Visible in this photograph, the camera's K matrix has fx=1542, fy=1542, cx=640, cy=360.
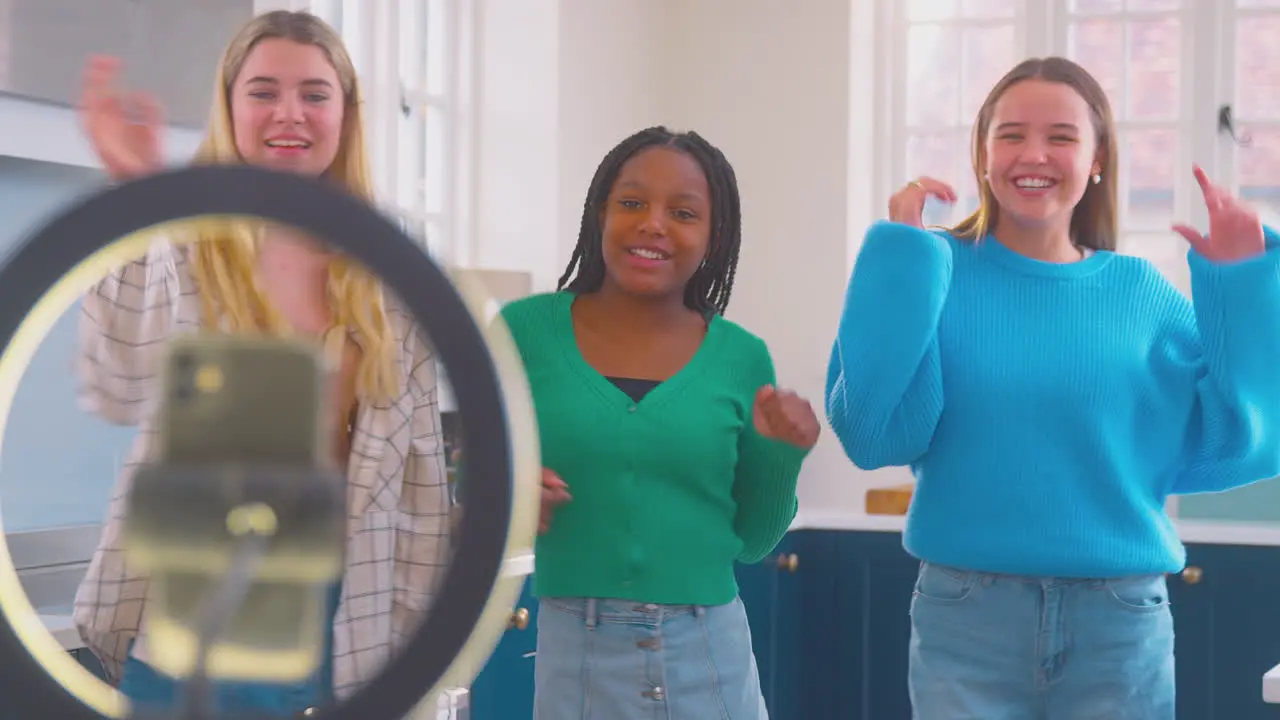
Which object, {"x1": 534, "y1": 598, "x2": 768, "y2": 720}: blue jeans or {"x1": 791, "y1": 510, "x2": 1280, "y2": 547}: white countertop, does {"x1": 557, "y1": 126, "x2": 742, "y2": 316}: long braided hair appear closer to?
{"x1": 534, "y1": 598, "x2": 768, "y2": 720}: blue jeans

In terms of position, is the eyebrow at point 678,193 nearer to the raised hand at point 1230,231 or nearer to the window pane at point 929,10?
the raised hand at point 1230,231

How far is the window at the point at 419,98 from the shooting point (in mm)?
3422

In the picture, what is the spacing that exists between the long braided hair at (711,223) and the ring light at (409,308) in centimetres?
95

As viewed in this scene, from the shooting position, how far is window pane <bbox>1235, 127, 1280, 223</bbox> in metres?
4.26

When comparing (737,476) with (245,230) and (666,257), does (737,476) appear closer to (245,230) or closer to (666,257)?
(666,257)

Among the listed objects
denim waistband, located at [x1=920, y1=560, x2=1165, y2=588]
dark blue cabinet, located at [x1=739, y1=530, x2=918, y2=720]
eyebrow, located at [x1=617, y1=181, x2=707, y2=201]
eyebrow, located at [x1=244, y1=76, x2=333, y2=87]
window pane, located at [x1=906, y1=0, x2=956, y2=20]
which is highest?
window pane, located at [x1=906, y1=0, x2=956, y2=20]

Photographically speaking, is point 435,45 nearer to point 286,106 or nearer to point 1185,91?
point 1185,91

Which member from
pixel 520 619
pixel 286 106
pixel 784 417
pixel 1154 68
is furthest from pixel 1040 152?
pixel 1154 68

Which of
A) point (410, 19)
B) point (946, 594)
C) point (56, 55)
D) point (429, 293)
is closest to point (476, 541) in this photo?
point (429, 293)

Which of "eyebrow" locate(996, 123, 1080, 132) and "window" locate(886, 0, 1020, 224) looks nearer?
"eyebrow" locate(996, 123, 1080, 132)

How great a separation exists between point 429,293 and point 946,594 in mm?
1075

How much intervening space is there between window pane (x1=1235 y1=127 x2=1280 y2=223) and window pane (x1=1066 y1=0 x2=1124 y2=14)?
0.50 meters

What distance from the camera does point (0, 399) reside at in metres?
0.46

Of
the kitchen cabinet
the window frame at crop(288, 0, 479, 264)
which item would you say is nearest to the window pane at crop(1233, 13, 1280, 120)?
the kitchen cabinet
